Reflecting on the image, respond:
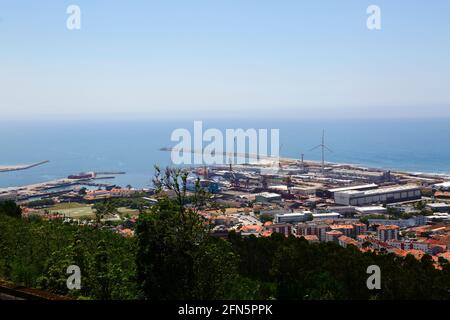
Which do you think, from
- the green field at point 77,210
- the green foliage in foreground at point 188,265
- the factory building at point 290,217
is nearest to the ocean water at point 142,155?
the green field at point 77,210

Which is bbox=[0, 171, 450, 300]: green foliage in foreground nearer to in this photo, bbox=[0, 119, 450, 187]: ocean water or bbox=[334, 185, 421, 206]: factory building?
bbox=[334, 185, 421, 206]: factory building

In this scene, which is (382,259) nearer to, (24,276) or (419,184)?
(24,276)

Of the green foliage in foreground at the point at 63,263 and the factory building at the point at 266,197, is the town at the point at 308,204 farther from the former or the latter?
the green foliage in foreground at the point at 63,263

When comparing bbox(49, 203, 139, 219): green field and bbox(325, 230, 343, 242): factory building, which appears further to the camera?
bbox(49, 203, 139, 219): green field

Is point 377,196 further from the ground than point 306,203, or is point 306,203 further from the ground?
point 377,196

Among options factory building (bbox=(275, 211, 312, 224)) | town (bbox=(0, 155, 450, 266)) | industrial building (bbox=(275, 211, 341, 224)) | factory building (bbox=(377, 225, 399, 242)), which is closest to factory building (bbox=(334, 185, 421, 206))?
town (bbox=(0, 155, 450, 266))

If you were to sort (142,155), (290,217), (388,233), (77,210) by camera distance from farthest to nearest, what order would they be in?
(142,155) → (77,210) → (290,217) → (388,233)

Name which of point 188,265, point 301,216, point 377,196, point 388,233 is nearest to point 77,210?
point 301,216

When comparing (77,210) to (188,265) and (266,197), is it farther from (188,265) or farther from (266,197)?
(188,265)

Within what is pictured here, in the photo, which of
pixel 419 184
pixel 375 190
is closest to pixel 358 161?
pixel 419 184
